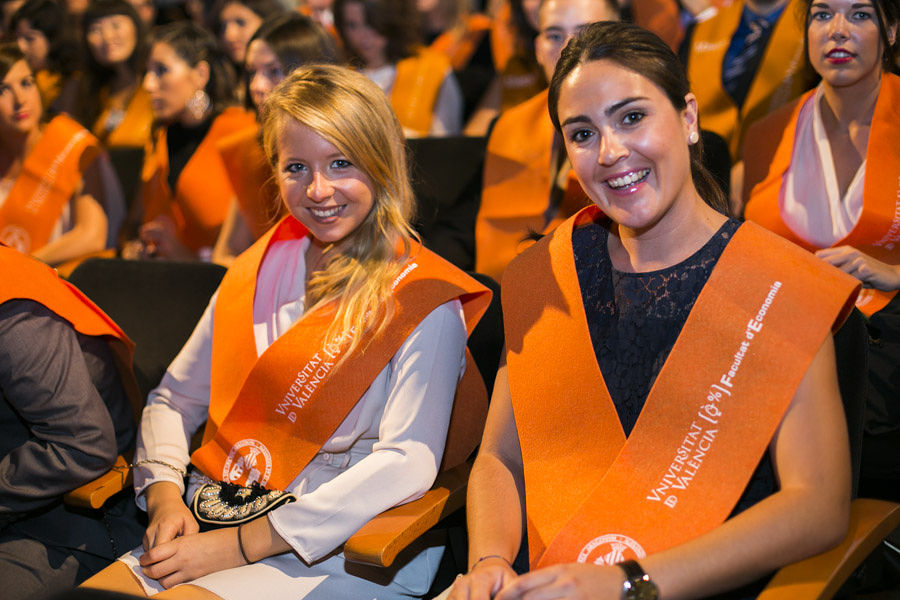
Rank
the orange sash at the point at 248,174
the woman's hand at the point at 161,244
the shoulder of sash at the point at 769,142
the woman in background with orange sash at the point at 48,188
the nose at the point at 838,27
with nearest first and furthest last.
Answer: the nose at the point at 838,27, the shoulder of sash at the point at 769,142, the orange sash at the point at 248,174, the woman in background with orange sash at the point at 48,188, the woman's hand at the point at 161,244

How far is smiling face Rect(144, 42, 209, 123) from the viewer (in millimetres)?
3557

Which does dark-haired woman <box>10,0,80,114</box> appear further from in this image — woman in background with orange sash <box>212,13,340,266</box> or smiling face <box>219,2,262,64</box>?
woman in background with orange sash <box>212,13,340,266</box>

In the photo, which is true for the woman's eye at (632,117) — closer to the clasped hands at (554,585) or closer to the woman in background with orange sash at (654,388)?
the woman in background with orange sash at (654,388)

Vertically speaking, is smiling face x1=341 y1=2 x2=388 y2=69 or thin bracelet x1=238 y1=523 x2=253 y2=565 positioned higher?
smiling face x1=341 y1=2 x2=388 y2=69

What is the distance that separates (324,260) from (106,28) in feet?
9.96

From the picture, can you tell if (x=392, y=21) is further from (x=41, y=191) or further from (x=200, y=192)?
(x=41, y=191)

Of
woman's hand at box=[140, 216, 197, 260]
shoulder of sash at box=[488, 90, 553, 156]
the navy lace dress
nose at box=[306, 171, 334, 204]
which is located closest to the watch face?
the navy lace dress

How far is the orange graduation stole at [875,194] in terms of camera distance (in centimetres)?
215

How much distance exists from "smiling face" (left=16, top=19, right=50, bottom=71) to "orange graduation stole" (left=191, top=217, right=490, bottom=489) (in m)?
3.38

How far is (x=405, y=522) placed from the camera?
5.24 ft

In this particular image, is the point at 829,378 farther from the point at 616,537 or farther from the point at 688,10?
the point at 688,10

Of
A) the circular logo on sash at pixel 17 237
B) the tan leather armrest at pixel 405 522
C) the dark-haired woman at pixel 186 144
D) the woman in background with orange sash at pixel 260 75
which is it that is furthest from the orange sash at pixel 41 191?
the tan leather armrest at pixel 405 522

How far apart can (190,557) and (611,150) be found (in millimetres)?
1025

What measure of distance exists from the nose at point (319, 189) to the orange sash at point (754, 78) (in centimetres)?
170
